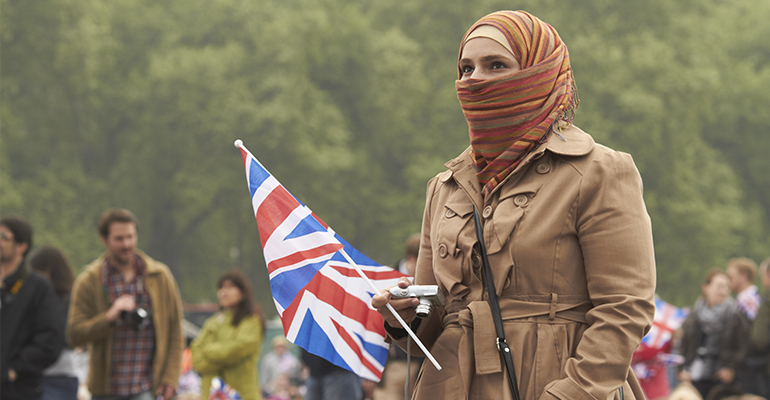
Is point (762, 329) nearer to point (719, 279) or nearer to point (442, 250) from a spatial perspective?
point (719, 279)

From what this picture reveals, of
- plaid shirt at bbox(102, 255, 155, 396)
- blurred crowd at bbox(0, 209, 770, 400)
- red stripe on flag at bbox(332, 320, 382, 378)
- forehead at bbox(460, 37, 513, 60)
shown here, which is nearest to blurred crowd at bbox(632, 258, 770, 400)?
blurred crowd at bbox(0, 209, 770, 400)

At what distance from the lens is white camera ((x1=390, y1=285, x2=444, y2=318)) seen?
266cm

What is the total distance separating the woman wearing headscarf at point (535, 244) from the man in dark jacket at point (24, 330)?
4.52m

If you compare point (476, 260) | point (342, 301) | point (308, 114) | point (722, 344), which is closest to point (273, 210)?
point (342, 301)

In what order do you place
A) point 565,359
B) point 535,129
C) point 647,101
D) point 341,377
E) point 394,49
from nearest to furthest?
point 565,359
point 535,129
point 341,377
point 647,101
point 394,49

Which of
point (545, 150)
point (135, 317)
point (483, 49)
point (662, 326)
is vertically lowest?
point (662, 326)

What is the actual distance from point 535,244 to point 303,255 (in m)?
1.03

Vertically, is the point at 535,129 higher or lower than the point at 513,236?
higher

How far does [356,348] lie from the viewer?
3396mm

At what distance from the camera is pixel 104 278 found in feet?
23.0

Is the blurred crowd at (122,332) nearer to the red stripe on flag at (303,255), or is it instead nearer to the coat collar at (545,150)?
the red stripe on flag at (303,255)

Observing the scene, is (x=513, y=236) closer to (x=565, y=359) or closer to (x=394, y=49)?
(x=565, y=359)

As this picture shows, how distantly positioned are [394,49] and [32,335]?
22.3m

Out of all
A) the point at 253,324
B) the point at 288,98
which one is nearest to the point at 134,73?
the point at 288,98
